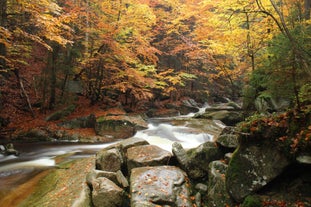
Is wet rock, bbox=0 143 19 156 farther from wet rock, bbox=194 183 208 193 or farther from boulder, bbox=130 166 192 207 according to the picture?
wet rock, bbox=194 183 208 193

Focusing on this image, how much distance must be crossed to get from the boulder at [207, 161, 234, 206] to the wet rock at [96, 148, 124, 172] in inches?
104

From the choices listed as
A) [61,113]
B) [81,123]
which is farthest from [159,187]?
[61,113]

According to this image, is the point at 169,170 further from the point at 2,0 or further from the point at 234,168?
the point at 2,0

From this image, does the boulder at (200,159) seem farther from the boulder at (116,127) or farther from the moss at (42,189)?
the boulder at (116,127)

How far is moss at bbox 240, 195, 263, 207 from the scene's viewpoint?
13.8ft

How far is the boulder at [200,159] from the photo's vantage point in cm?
615

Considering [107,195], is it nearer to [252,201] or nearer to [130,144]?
[130,144]

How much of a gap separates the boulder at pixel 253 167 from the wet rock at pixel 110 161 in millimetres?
3216

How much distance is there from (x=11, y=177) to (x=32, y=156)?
2.20 meters

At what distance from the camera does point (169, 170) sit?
6.13 meters

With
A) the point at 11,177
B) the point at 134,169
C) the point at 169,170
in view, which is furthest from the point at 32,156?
the point at 169,170

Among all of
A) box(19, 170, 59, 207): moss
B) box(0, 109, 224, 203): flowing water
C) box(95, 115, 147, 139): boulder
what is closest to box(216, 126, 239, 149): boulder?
box(0, 109, 224, 203): flowing water

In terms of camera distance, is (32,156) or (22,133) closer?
(32,156)

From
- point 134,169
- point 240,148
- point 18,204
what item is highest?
point 240,148
